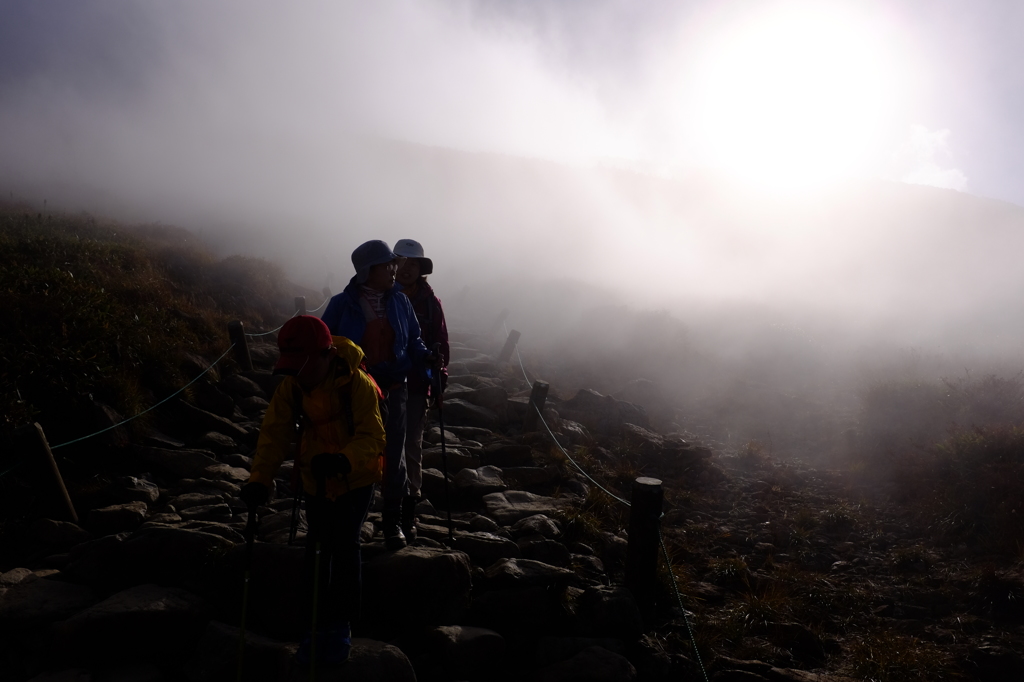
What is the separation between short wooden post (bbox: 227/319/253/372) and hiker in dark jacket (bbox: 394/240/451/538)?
203 inches

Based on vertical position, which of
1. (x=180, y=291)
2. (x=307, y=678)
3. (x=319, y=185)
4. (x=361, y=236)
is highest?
(x=319, y=185)

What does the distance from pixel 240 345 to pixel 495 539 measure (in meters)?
6.47

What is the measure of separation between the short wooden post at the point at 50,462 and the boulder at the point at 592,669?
Result: 4.42 m

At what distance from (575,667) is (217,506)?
371 centimetres

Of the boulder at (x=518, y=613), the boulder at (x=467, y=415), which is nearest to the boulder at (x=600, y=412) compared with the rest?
the boulder at (x=467, y=415)

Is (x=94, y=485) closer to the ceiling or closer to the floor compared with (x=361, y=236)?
closer to the floor

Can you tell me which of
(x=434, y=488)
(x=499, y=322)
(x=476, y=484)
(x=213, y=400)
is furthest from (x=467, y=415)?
(x=499, y=322)

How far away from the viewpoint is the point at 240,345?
9.61 metres

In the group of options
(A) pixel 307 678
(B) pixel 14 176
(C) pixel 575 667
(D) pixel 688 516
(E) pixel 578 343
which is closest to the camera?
(A) pixel 307 678

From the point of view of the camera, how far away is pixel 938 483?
827 cm

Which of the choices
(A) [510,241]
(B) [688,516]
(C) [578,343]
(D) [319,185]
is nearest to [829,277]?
(C) [578,343]

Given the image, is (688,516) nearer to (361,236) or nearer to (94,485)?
(94,485)

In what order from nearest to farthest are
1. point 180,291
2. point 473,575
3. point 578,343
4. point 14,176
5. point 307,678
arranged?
1. point 307,678
2. point 473,575
3. point 180,291
4. point 578,343
5. point 14,176

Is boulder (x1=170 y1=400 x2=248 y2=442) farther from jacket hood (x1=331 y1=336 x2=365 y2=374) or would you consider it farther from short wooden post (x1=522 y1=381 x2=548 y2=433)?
jacket hood (x1=331 y1=336 x2=365 y2=374)
